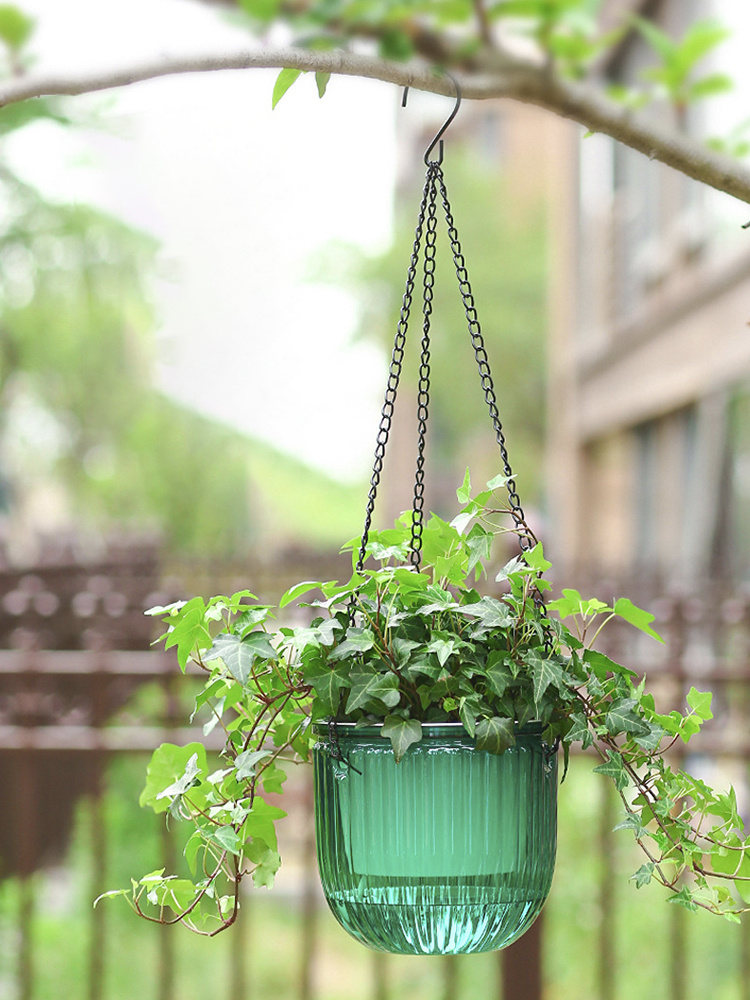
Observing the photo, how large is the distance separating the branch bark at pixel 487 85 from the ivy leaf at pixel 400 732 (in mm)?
767

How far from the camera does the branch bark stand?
1.31m

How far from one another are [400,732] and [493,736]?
0.35 ft

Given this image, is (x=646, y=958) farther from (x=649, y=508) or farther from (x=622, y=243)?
(x=622, y=243)

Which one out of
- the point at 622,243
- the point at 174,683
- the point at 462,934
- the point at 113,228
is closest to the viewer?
the point at 462,934

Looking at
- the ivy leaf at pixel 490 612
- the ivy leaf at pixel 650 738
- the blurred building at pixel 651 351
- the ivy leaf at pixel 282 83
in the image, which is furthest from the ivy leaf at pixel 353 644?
the blurred building at pixel 651 351

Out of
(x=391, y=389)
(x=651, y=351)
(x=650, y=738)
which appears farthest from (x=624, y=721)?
(x=651, y=351)

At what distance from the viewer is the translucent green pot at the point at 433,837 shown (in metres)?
1.30

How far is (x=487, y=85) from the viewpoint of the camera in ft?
4.72

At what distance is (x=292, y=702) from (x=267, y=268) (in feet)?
102

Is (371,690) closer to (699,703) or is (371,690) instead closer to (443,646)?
(443,646)

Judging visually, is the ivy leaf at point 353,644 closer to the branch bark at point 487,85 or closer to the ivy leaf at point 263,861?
the ivy leaf at point 263,861

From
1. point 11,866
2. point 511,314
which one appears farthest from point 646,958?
point 511,314

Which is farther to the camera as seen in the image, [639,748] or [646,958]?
[646,958]

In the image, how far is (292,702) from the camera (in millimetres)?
1449
